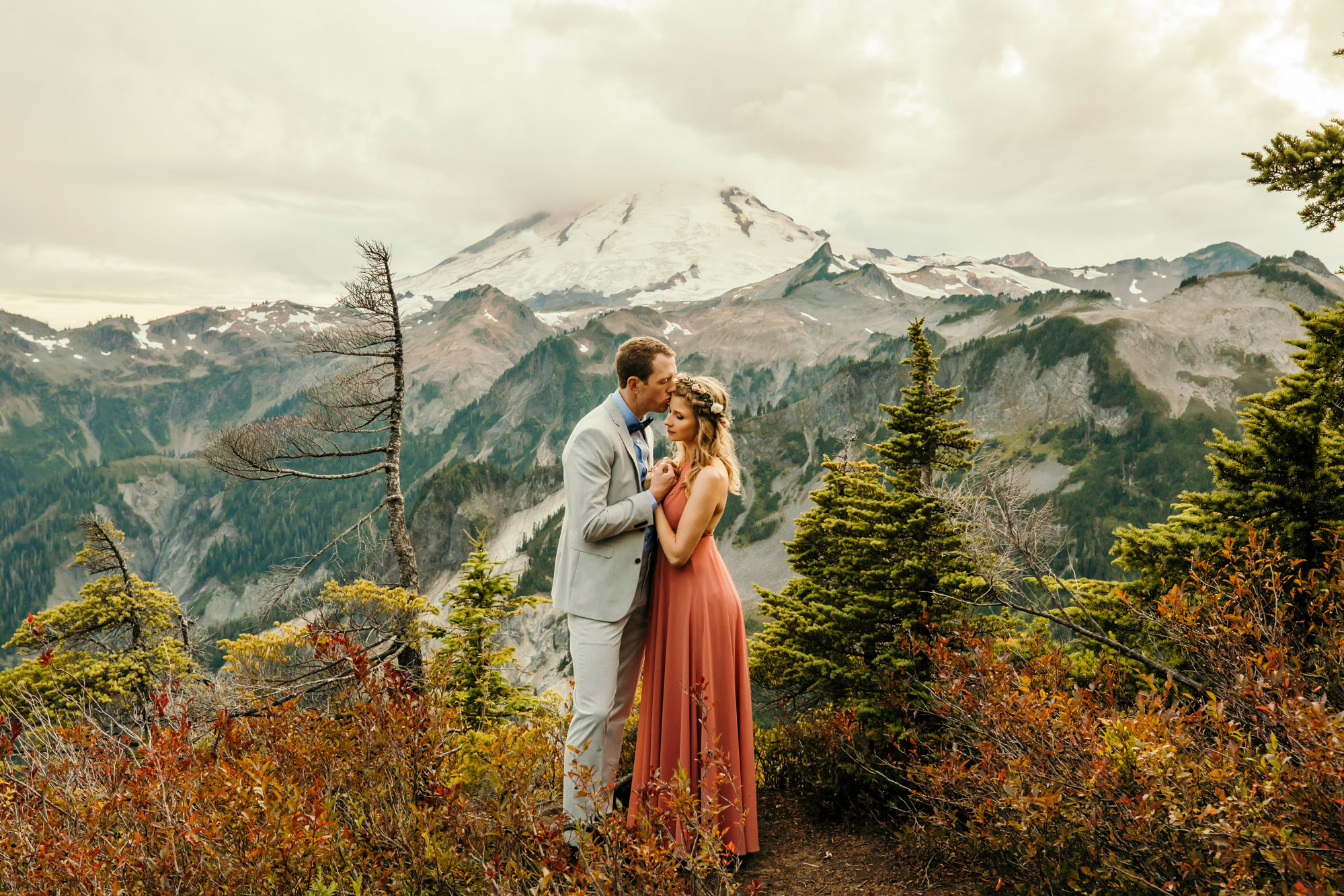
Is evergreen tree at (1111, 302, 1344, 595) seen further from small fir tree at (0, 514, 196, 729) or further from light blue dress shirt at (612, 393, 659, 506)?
small fir tree at (0, 514, 196, 729)

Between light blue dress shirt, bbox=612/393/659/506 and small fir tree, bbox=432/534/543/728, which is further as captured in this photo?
small fir tree, bbox=432/534/543/728

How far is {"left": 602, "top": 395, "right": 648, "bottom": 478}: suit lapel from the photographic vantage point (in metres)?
4.85

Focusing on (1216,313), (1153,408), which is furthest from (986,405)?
(1216,313)

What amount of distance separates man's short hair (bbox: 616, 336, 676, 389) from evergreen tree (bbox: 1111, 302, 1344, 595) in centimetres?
744

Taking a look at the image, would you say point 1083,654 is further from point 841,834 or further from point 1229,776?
point 1229,776

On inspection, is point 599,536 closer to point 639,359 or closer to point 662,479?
point 662,479

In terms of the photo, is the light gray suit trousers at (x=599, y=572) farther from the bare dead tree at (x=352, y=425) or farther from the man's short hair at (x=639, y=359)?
the bare dead tree at (x=352, y=425)

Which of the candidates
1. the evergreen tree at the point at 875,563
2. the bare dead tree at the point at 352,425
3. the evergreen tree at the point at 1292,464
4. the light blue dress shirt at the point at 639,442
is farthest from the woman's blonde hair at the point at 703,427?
A: the bare dead tree at the point at 352,425

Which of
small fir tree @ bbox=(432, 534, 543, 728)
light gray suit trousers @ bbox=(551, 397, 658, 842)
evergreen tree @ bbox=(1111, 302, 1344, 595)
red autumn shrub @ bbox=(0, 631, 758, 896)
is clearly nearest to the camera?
red autumn shrub @ bbox=(0, 631, 758, 896)

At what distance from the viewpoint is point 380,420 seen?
49.5 ft

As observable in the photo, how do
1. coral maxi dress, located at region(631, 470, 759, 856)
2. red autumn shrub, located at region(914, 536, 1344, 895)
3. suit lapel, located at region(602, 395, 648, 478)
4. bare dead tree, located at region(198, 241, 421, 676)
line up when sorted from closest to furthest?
red autumn shrub, located at region(914, 536, 1344, 895) → coral maxi dress, located at region(631, 470, 759, 856) → suit lapel, located at region(602, 395, 648, 478) → bare dead tree, located at region(198, 241, 421, 676)

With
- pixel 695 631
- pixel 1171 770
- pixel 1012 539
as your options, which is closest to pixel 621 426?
pixel 695 631

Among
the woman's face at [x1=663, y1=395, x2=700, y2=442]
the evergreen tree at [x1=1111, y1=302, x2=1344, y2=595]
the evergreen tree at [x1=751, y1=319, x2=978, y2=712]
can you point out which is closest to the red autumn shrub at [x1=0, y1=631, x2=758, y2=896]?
the woman's face at [x1=663, y1=395, x2=700, y2=442]

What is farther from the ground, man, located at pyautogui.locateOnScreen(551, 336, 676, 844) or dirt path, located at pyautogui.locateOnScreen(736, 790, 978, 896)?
man, located at pyautogui.locateOnScreen(551, 336, 676, 844)
